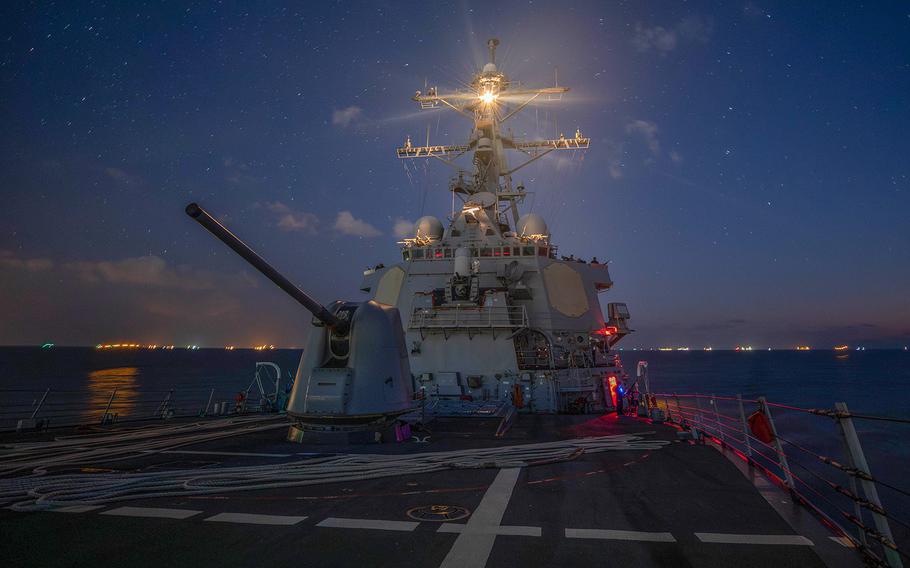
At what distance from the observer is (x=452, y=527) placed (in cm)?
379

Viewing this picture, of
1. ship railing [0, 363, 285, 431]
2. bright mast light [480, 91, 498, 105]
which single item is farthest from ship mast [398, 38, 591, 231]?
ship railing [0, 363, 285, 431]

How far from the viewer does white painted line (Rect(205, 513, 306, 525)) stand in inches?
152

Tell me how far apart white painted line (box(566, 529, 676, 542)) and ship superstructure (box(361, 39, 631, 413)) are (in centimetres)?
1126

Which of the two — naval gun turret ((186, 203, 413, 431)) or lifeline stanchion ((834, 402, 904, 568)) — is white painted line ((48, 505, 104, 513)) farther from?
lifeline stanchion ((834, 402, 904, 568))

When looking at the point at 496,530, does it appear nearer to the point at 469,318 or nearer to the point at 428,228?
the point at 469,318

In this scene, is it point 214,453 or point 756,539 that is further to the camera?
point 214,453

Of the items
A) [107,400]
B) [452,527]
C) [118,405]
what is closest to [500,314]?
[452,527]

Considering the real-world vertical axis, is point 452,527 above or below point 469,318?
below

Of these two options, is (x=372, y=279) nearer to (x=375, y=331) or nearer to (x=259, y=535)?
(x=375, y=331)

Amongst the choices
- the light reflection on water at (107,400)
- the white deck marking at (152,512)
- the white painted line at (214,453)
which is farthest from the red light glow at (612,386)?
the light reflection on water at (107,400)

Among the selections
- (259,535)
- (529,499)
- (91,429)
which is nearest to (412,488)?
(529,499)

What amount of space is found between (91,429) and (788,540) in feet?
41.6

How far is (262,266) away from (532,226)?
17044 millimetres

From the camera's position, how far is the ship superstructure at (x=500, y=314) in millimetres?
16328
